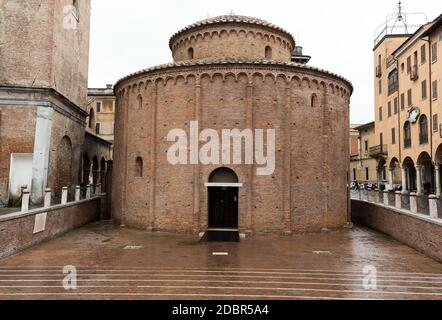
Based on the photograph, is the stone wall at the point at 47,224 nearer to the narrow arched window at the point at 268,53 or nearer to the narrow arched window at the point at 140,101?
the narrow arched window at the point at 140,101

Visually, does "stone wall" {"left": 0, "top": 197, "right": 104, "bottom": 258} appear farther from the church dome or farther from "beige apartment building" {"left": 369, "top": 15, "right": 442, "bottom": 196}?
"beige apartment building" {"left": 369, "top": 15, "right": 442, "bottom": 196}

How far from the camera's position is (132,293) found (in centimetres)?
855

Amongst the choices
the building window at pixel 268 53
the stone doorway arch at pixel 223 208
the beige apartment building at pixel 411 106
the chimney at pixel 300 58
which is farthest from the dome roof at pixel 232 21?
the chimney at pixel 300 58

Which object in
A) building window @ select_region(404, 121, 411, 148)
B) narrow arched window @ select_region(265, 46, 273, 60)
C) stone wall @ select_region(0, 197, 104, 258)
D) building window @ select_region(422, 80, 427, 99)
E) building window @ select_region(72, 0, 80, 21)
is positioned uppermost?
building window @ select_region(72, 0, 80, 21)

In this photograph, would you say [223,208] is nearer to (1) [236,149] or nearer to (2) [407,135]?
(1) [236,149]

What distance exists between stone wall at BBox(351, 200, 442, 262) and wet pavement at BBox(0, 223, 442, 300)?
0.43 m

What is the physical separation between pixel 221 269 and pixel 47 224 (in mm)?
9002

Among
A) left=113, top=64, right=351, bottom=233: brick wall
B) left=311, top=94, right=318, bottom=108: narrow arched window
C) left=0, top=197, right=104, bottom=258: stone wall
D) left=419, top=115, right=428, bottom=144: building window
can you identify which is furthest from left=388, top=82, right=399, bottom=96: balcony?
left=0, top=197, right=104, bottom=258: stone wall

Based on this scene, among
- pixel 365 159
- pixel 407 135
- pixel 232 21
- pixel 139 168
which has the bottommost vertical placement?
pixel 139 168

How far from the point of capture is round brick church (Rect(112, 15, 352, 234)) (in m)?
16.7

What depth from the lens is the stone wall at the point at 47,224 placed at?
40.3ft

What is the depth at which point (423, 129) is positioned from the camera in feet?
86.1

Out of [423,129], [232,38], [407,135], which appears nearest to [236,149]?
[232,38]

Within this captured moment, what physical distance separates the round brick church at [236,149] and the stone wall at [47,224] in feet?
9.68
